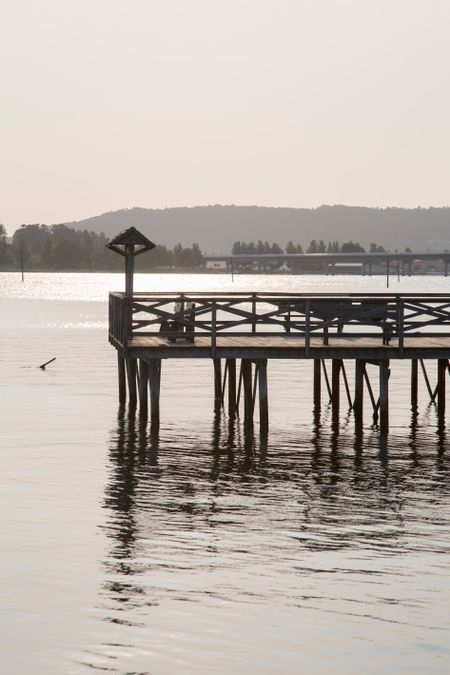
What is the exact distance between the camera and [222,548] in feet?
60.2

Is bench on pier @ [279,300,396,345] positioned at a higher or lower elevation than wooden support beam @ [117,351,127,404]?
higher

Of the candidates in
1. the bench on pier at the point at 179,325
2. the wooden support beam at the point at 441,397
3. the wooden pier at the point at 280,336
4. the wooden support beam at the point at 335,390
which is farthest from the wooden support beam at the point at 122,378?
the wooden support beam at the point at 441,397

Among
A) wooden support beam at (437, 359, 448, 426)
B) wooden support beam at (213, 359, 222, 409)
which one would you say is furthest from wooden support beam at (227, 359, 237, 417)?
wooden support beam at (437, 359, 448, 426)

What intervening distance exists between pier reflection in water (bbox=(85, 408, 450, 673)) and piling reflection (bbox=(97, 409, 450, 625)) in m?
0.04

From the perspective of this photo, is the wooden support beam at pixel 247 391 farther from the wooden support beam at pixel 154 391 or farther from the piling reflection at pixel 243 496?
the wooden support beam at pixel 154 391

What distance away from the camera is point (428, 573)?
17.0m

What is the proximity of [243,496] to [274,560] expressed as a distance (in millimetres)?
5485

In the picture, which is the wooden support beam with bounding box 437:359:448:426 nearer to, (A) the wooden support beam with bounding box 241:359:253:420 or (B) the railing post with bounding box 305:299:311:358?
(A) the wooden support beam with bounding box 241:359:253:420

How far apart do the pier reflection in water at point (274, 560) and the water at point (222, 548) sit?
3cm

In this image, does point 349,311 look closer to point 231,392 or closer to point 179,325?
point 179,325

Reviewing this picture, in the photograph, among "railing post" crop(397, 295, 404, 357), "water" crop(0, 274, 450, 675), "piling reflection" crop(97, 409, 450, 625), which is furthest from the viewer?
"railing post" crop(397, 295, 404, 357)

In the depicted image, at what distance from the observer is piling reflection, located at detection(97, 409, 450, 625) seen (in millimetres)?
17453

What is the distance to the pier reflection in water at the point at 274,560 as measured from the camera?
1388 cm

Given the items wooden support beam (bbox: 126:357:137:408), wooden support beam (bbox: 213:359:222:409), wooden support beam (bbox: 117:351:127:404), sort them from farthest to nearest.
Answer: wooden support beam (bbox: 213:359:222:409), wooden support beam (bbox: 117:351:127:404), wooden support beam (bbox: 126:357:137:408)
